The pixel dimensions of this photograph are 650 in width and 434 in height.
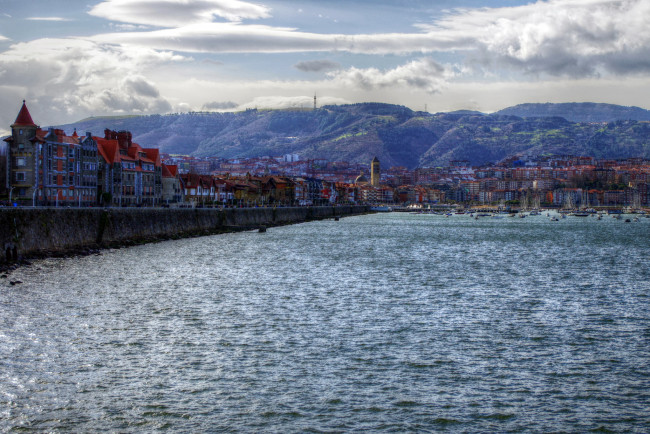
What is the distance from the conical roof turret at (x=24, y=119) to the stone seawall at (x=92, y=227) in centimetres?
1635

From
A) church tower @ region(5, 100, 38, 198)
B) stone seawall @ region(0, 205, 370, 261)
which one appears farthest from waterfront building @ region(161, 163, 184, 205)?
church tower @ region(5, 100, 38, 198)

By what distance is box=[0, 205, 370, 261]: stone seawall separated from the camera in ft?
149

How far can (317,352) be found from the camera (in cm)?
2217

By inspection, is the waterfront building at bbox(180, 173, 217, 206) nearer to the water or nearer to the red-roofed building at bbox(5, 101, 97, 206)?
the red-roofed building at bbox(5, 101, 97, 206)

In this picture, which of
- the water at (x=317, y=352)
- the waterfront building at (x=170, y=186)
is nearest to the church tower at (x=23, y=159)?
the water at (x=317, y=352)

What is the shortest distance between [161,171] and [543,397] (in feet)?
341

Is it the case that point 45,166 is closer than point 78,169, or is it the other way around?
point 45,166

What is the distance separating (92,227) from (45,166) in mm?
23402

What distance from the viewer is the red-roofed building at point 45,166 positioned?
246 ft

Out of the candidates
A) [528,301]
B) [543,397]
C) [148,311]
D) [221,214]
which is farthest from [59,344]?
[221,214]

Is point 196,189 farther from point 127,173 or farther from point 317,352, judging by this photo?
point 317,352

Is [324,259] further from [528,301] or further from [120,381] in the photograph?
[120,381]

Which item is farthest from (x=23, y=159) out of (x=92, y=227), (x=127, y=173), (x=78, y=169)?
(x=127, y=173)

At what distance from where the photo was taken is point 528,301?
33906 millimetres
